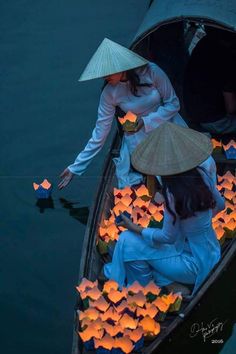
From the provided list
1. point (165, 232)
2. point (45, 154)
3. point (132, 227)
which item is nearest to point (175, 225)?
point (165, 232)

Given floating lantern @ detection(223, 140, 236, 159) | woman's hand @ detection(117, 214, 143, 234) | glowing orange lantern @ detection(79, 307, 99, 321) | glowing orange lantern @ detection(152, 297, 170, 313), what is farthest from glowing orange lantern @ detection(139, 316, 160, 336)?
floating lantern @ detection(223, 140, 236, 159)

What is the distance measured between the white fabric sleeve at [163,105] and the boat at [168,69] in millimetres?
307

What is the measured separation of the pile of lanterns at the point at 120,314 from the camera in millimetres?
3826

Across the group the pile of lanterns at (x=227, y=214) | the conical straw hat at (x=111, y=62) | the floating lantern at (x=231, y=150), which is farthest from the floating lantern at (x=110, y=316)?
the floating lantern at (x=231, y=150)

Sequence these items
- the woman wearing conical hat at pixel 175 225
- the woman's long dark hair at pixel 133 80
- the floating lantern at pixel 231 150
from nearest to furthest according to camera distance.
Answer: the woman wearing conical hat at pixel 175 225
the woman's long dark hair at pixel 133 80
the floating lantern at pixel 231 150

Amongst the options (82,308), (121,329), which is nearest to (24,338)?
(82,308)

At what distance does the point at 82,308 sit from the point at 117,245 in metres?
0.36

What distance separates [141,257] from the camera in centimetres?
417

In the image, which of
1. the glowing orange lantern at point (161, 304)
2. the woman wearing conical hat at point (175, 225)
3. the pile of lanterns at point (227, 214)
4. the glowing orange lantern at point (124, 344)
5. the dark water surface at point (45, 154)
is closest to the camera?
the glowing orange lantern at point (124, 344)

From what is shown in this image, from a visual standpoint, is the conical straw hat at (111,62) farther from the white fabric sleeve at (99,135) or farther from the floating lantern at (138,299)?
the floating lantern at (138,299)

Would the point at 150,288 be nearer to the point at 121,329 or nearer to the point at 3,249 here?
the point at 121,329

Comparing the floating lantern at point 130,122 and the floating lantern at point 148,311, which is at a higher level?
the floating lantern at point 130,122

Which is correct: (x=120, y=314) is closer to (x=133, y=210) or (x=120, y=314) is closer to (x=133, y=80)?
(x=133, y=210)

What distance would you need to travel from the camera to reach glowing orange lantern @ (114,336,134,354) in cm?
378
